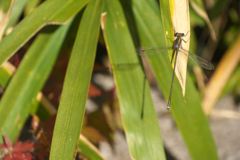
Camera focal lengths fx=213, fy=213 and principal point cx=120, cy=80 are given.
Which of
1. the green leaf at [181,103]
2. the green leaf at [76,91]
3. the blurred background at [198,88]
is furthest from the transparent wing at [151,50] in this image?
the blurred background at [198,88]

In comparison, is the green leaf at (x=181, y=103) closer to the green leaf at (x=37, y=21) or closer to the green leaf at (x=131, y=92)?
the green leaf at (x=131, y=92)

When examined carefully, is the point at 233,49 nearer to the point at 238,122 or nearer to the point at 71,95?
the point at 238,122

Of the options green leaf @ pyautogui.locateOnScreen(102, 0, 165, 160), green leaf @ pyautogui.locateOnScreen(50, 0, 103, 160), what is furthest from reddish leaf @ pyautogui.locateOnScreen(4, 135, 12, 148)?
green leaf @ pyautogui.locateOnScreen(102, 0, 165, 160)

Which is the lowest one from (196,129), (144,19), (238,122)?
(238,122)

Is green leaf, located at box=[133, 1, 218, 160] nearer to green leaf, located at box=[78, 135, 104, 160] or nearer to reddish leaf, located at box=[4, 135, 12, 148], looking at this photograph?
green leaf, located at box=[78, 135, 104, 160]

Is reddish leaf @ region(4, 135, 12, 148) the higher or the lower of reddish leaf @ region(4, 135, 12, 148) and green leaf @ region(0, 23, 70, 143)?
the lower

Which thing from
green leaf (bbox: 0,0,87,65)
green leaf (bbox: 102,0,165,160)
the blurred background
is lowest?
the blurred background

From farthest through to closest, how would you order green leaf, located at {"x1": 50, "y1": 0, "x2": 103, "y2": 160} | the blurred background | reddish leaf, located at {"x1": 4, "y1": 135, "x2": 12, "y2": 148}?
1. the blurred background
2. reddish leaf, located at {"x1": 4, "y1": 135, "x2": 12, "y2": 148}
3. green leaf, located at {"x1": 50, "y1": 0, "x2": 103, "y2": 160}

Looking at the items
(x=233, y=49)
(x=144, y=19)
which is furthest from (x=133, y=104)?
(x=233, y=49)
